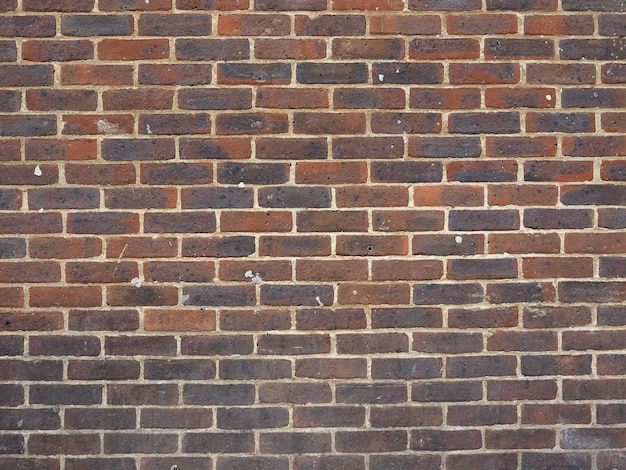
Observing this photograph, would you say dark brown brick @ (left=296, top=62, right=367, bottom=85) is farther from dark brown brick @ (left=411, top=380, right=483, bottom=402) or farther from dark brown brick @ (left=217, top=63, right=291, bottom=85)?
dark brown brick @ (left=411, top=380, right=483, bottom=402)

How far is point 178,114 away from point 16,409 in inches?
48.0

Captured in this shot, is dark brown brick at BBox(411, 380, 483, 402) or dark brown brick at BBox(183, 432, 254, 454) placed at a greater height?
dark brown brick at BBox(411, 380, 483, 402)

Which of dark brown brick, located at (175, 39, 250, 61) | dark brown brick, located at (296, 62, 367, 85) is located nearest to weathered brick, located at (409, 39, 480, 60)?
dark brown brick, located at (296, 62, 367, 85)

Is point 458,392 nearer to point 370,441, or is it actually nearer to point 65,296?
point 370,441

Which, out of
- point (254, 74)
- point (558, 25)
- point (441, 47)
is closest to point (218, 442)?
point (254, 74)

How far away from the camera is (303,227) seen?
2.44m

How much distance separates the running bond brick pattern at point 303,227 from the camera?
7.98ft

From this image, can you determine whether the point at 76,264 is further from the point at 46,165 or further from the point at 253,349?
the point at 253,349

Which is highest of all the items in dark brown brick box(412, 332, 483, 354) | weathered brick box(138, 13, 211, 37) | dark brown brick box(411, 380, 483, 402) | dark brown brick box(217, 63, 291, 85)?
weathered brick box(138, 13, 211, 37)

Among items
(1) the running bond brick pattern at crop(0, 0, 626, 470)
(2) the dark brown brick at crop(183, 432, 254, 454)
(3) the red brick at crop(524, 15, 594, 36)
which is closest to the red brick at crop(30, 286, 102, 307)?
(1) the running bond brick pattern at crop(0, 0, 626, 470)

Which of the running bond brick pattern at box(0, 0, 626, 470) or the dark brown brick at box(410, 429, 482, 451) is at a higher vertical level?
the running bond brick pattern at box(0, 0, 626, 470)

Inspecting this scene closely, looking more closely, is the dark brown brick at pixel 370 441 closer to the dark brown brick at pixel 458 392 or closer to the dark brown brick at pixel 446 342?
the dark brown brick at pixel 458 392

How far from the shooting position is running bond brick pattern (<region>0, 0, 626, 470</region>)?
95.7 inches

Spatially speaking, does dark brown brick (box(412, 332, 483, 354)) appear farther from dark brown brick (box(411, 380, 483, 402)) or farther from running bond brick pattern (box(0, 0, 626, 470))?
dark brown brick (box(411, 380, 483, 402))
